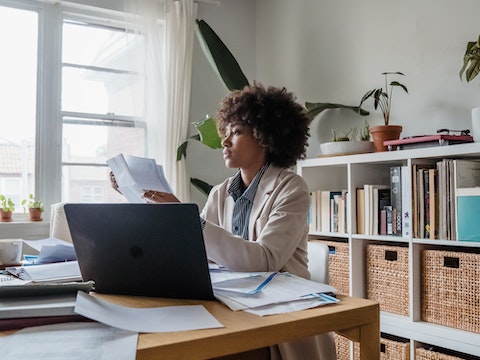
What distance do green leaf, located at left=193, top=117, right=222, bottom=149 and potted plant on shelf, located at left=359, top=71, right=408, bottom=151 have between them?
2.96 ft

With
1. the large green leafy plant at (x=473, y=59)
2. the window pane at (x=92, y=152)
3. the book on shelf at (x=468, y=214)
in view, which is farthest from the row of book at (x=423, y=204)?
the window pane at (x=92, y=152)

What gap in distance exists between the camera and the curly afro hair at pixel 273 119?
1754mm

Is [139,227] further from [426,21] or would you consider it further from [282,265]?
[426,21]

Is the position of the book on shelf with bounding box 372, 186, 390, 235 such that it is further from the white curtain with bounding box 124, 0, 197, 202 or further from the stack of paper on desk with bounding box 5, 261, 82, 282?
the stack of paper on desk with bounding box 5, 261, 82, 282

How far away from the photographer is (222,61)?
319 centimetres

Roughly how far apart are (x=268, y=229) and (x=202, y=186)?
2114 mm

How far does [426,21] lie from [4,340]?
259 cm

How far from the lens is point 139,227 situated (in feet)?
2.99

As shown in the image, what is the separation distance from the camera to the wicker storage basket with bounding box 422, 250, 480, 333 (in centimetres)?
197

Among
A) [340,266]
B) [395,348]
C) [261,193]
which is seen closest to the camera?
[261,193]

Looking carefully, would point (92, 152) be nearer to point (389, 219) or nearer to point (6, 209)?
point (6, 209)

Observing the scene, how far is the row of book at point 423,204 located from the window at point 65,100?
1.75 metres

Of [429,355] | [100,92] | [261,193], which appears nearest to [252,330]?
[261,193]

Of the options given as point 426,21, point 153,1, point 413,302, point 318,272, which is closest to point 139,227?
point 318,272
